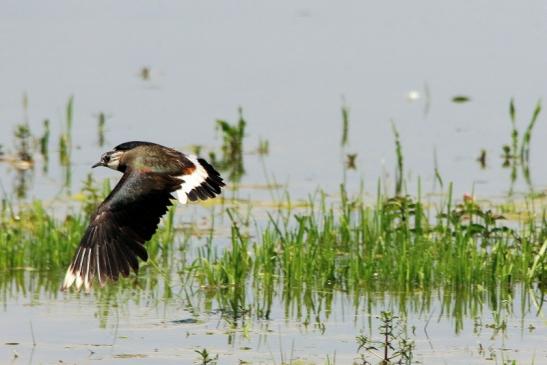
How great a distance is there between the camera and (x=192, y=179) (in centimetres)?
955

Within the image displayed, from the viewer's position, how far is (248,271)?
388 inches

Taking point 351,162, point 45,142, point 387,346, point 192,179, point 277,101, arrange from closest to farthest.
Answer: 1. point 387,346
2. point 192,179
3. point 351,162
4. point 45,142
5. point 277,101

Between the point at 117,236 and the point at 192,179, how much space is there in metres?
0.78

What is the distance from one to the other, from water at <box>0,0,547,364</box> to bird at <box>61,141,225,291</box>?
0.96 ft

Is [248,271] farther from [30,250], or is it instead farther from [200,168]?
[30,250]

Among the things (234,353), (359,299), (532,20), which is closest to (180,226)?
(359,299)

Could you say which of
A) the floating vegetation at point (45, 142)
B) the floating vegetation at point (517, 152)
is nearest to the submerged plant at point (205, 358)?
the floating vegetation at point (517, 152)

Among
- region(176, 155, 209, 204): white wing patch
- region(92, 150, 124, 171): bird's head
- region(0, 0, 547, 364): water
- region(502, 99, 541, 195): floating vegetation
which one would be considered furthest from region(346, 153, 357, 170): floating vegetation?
region(92, 150, 124, 171): bird's head

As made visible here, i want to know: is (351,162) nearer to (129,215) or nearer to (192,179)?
(192,179)

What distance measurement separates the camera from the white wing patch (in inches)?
371

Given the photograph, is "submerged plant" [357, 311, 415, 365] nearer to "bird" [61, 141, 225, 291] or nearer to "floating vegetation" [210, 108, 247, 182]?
"bird" [61, 141, 225, 291]

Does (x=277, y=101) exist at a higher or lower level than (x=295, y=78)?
lower

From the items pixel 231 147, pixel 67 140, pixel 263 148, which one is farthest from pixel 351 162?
pixel 67 140

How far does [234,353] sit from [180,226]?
3006mm
